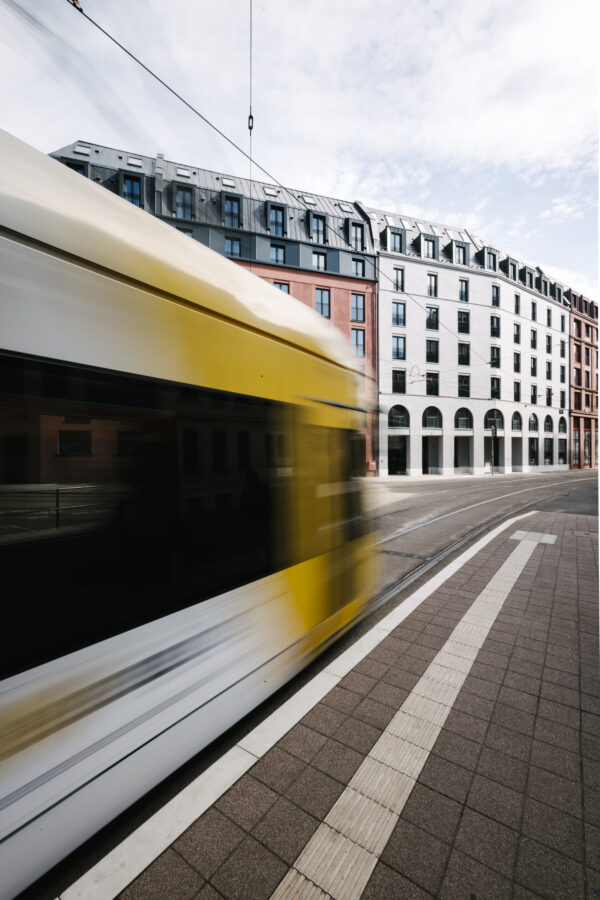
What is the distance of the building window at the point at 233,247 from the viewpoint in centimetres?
2781

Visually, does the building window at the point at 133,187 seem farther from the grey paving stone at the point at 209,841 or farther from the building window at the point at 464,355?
the grey paving stone at the point at 209,841

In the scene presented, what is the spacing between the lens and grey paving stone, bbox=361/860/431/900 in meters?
1.75

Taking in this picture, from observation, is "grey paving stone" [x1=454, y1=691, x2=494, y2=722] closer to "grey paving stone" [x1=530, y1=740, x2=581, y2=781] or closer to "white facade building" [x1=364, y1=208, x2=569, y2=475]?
"grey paving stone" [x1=530, y1=740, x2=581, y2=781]

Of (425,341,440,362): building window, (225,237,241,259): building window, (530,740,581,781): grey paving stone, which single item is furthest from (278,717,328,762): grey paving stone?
(425,341,440,362): building window

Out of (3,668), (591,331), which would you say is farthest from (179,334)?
(591,331)

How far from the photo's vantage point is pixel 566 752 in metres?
2.64

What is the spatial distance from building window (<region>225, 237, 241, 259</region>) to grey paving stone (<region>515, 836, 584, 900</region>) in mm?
30488

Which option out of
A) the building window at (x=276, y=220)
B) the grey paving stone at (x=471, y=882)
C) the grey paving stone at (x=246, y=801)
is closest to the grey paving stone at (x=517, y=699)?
the grey paving stone at (x=471, y=882)

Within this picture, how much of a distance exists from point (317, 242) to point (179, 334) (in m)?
32.0

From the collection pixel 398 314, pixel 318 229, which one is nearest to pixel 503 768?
pixel 398 314

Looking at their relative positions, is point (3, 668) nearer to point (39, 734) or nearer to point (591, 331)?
point (39, 734)

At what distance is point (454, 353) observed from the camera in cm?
3469

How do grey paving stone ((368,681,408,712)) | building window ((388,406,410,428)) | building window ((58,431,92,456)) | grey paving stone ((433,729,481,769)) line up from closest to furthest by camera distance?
building window ((58,431,92,456))
grey paving stone ((433,729,481,769))
grey paving stone ((368,681,408,712))
building window ((388,406,410,428))

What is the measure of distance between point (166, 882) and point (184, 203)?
32050 millimetres
